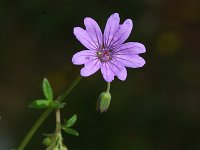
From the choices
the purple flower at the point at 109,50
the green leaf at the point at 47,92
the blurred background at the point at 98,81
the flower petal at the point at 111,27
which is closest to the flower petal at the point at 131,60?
the purple flower at the point at 109,50

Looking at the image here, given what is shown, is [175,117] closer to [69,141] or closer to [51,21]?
[69,141]

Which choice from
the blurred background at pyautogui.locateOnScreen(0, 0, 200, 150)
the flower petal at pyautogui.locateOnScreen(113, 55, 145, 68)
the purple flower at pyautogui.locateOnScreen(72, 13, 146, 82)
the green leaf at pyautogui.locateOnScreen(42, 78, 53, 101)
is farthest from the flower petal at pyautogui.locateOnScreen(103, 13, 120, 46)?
the blurred background at pyautogui.locateOnScreen(0, 0, 200, 150)

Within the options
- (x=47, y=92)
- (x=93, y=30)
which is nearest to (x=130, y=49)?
(x=93, y=30)

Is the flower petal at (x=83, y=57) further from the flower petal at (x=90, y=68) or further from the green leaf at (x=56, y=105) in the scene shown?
the green leaf at (x=56, y=105)

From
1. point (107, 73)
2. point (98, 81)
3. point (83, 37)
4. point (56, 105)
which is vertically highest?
point (83, 37)

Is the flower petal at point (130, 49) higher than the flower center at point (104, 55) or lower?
higher

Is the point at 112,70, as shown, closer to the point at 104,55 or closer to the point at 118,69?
the point at 118,69

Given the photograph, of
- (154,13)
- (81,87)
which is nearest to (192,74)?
(154,13)
